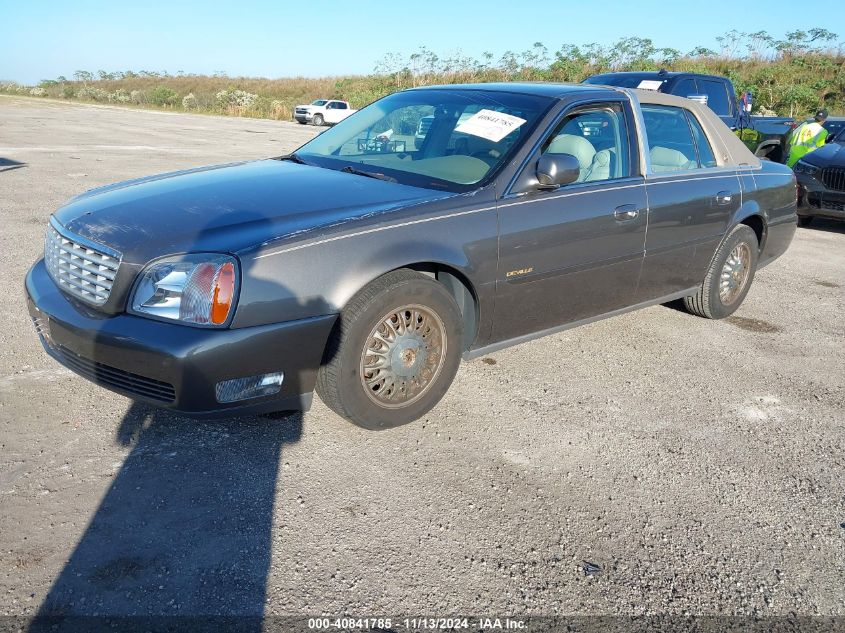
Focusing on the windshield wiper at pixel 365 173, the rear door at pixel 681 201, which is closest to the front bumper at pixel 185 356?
the windshield wiper at pixel 365 173

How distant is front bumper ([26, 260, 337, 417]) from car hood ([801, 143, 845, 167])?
860 cm

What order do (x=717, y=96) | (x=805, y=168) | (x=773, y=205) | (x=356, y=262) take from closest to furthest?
1. (x=356, y=262)
2. (x=773, y=205)
3. (x=805, y=168)
4. (x=717, y=96)

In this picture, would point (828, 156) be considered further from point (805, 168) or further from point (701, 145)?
point (701, 145)

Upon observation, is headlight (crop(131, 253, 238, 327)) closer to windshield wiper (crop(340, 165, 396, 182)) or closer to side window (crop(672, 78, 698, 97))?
windshield wiper (crop(340, 165, 396, 182))

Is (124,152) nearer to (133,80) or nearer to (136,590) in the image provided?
(136,590)

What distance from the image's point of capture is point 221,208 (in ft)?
10.5

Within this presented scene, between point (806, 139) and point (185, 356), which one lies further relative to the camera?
point (806, 139)

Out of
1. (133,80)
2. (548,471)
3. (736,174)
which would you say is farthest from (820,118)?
(133,80)

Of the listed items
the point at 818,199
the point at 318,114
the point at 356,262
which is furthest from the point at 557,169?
the point at 318,114

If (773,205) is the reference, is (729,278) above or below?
below

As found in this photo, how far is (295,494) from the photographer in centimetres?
283

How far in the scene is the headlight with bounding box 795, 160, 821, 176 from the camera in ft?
30.4

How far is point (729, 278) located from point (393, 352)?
3.21 meters

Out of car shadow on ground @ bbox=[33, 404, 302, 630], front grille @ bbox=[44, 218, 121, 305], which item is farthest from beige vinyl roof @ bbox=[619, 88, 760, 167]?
front grille @ bbox=[44, 218, 121, 305]
